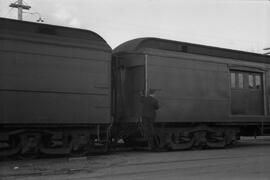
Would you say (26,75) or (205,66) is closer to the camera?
(26,75)

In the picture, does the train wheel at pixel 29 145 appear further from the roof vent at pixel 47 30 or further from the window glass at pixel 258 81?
the window glass at pixel 258 81

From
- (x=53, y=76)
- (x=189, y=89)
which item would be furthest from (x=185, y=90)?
(x=53, y=76)

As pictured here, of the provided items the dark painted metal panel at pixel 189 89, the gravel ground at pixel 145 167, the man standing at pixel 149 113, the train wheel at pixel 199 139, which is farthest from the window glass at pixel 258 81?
the man standing at pixel 149 113

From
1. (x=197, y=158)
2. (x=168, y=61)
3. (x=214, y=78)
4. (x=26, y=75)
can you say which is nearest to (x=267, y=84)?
(x=214, y=78)

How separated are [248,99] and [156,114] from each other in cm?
423

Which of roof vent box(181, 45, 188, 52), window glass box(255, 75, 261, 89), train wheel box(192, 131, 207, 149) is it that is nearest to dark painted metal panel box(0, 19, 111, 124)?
roof vent box(181, 45, 188, 52)

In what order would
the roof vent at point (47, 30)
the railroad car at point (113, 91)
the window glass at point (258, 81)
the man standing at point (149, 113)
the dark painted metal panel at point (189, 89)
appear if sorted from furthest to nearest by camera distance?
the window glass at point (258, 81), the dark painted metal panel at point (189, 89), the man standing at point (149, 113), the roof vent at point (47, 30), the railroad car at point (113, 91)

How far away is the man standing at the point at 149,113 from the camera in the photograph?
40.0 feet

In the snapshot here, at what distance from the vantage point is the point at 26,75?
1065 centimetres

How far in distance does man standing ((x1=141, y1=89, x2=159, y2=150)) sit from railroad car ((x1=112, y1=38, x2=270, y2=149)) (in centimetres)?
31

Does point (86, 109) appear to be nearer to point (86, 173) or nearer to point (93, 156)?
point (93, 156)

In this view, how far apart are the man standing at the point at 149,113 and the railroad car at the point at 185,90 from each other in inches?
12.2

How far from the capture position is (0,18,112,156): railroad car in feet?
34.4

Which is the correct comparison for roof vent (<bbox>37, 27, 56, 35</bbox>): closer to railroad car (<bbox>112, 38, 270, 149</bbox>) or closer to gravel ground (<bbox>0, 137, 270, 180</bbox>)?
railroad car (<bbox>112, 38, 270, 149</bbox>)
